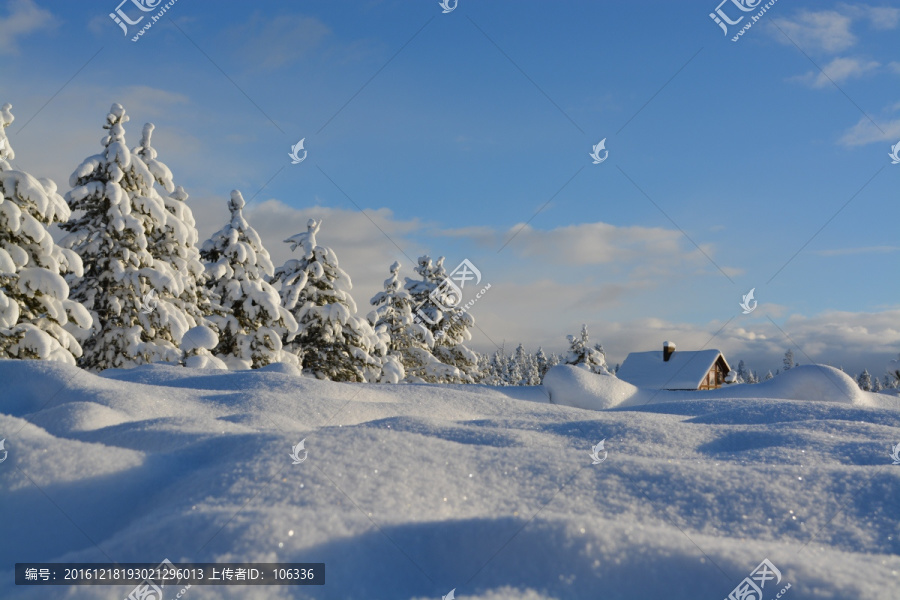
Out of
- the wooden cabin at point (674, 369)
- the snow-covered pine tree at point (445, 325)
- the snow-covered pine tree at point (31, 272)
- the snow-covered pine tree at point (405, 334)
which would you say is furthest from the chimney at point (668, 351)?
the snow-covered pine tree at point (31, 272)

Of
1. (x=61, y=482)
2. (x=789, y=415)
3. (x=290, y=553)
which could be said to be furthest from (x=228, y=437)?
(x=789, y=415)

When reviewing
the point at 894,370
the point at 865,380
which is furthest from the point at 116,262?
the point at 865,380

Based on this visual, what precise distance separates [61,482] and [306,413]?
2.25 metres

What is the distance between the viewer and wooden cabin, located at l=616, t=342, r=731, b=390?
34.3 metres

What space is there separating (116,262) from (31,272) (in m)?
3.50

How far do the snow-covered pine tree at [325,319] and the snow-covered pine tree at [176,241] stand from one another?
3.26 m

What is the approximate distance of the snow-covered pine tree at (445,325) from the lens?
93.9 feet

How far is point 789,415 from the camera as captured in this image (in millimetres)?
5859

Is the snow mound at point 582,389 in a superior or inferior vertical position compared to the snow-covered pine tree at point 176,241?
inferior

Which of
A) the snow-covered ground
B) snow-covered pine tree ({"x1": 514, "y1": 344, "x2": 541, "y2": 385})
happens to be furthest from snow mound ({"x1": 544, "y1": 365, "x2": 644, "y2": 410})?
snow-covered pine tree ({"x1": 514, "y1": 344, "x2": 541, "y2": 385})

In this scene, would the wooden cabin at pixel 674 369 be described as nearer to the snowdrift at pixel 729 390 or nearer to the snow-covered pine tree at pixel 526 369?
the snow-covered pine tree at pixel 526 369

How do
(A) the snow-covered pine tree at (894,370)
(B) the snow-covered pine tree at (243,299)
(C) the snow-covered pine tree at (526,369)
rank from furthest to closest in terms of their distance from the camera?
1. (C) the snow-covered pine tree at (526,369)
2. (A) the snow-covered pine tree at (894,370)
3. (B) the snow-covered pine tree at (243,299)

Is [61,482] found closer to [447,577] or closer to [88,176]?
[447,577]

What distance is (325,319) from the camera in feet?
70.3
